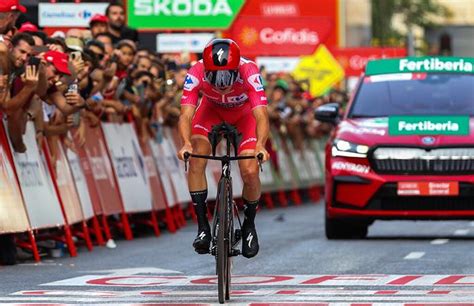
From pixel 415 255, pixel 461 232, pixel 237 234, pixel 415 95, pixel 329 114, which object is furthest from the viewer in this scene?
pixel 461 232

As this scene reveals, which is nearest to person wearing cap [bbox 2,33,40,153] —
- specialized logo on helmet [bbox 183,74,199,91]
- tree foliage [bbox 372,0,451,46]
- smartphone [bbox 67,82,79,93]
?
smartphone [bbox 67,82,79,93]

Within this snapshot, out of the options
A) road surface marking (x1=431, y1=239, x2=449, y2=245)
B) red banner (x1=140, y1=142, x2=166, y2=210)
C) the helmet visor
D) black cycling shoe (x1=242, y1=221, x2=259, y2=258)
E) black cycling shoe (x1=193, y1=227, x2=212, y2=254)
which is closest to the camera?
the helmet visor

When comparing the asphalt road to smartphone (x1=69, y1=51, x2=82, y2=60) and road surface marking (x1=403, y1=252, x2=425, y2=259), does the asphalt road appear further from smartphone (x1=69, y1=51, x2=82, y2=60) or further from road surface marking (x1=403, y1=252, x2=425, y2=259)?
smartphone (x1=69, y1=51, x2=82, y2=60)

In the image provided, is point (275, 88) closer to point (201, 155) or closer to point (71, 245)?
point (71, 245)

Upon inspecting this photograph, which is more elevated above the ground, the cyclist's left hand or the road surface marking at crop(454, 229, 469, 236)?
the cyclist's left hand

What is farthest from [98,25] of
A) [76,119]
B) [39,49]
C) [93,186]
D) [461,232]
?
[461,232]

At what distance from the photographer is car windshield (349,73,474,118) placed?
1997 cm

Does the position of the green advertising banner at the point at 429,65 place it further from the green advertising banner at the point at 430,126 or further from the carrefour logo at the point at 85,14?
the carrefour logo at the point at 85,14

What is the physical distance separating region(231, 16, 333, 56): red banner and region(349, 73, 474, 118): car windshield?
2142 cm

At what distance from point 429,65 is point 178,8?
9.64m

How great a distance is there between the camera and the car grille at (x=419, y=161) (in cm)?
1911

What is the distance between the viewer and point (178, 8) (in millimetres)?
29703

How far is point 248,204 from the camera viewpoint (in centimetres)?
1362

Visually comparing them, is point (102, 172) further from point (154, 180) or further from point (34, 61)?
point (34, 61)
